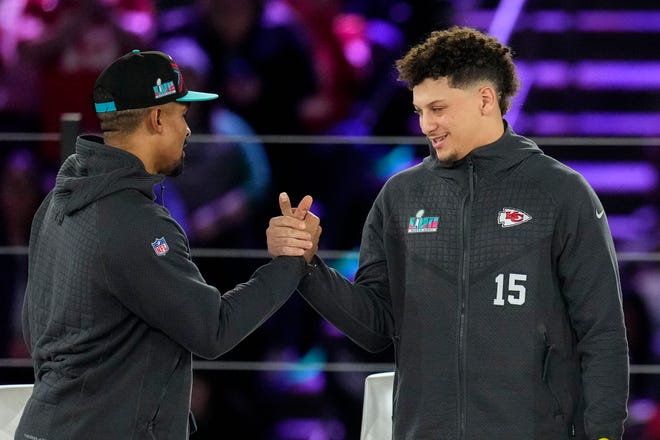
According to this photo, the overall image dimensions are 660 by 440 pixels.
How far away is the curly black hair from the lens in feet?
7.01

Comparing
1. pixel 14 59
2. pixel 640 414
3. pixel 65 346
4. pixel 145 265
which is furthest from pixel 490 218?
pixel 14 59

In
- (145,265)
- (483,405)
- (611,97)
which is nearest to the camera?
(145,265)

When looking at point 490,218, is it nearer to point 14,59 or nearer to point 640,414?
point 640,414

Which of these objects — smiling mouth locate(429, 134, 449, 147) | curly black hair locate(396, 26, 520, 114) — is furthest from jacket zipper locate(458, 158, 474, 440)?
curly black hair locate(396, 26, 520, 114)

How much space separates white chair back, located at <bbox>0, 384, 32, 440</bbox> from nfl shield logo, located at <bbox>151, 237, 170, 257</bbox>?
0.77 meters

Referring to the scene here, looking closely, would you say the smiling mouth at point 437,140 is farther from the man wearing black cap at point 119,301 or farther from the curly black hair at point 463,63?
the man wearing black cap at point 119,301

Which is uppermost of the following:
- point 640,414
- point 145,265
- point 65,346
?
point 145,265

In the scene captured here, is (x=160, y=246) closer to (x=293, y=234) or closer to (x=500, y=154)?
(x=293, y=234)

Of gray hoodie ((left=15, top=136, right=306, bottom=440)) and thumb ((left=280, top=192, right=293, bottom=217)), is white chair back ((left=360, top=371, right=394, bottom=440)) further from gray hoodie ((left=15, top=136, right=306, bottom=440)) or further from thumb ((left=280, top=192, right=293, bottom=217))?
gray hoodie ((left=15, top=136, right=306, bottom=440))

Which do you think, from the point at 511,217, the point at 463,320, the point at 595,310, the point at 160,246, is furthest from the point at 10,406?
the point at 595,310

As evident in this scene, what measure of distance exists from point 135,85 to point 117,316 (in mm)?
457

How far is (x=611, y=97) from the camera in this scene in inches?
140

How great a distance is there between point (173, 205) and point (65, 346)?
171 centimetres

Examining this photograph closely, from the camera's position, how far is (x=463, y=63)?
7.00ft
